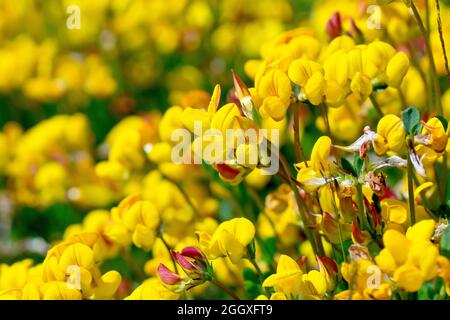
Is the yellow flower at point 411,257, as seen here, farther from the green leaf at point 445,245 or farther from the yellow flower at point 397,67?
the yellow flower at point 397,67

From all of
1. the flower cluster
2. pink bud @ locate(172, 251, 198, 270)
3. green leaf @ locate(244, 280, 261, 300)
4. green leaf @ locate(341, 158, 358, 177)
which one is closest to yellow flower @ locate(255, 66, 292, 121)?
the flower cluster

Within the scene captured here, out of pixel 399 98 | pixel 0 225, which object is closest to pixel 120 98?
pixel 0 225

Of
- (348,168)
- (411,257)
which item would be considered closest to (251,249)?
(348,168)

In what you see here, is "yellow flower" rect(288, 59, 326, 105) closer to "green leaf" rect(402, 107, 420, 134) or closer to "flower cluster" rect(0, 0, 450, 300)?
"flower cluster" rect(0, 0, 450, 300)

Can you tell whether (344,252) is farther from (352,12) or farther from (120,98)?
(120,98)

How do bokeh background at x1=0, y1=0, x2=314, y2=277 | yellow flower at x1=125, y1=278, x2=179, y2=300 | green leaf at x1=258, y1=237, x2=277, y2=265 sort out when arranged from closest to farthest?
yellow flower at x1=125, y1=278, x2=179, y2=300 < green leaf at x1=258, y1=237, x2=277, y2=265 < bokeh background at x1=0, y1=0, x2=314, y2=277

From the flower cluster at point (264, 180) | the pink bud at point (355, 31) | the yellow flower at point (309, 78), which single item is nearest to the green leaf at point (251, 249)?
the flower cluster at point (264, 180)
